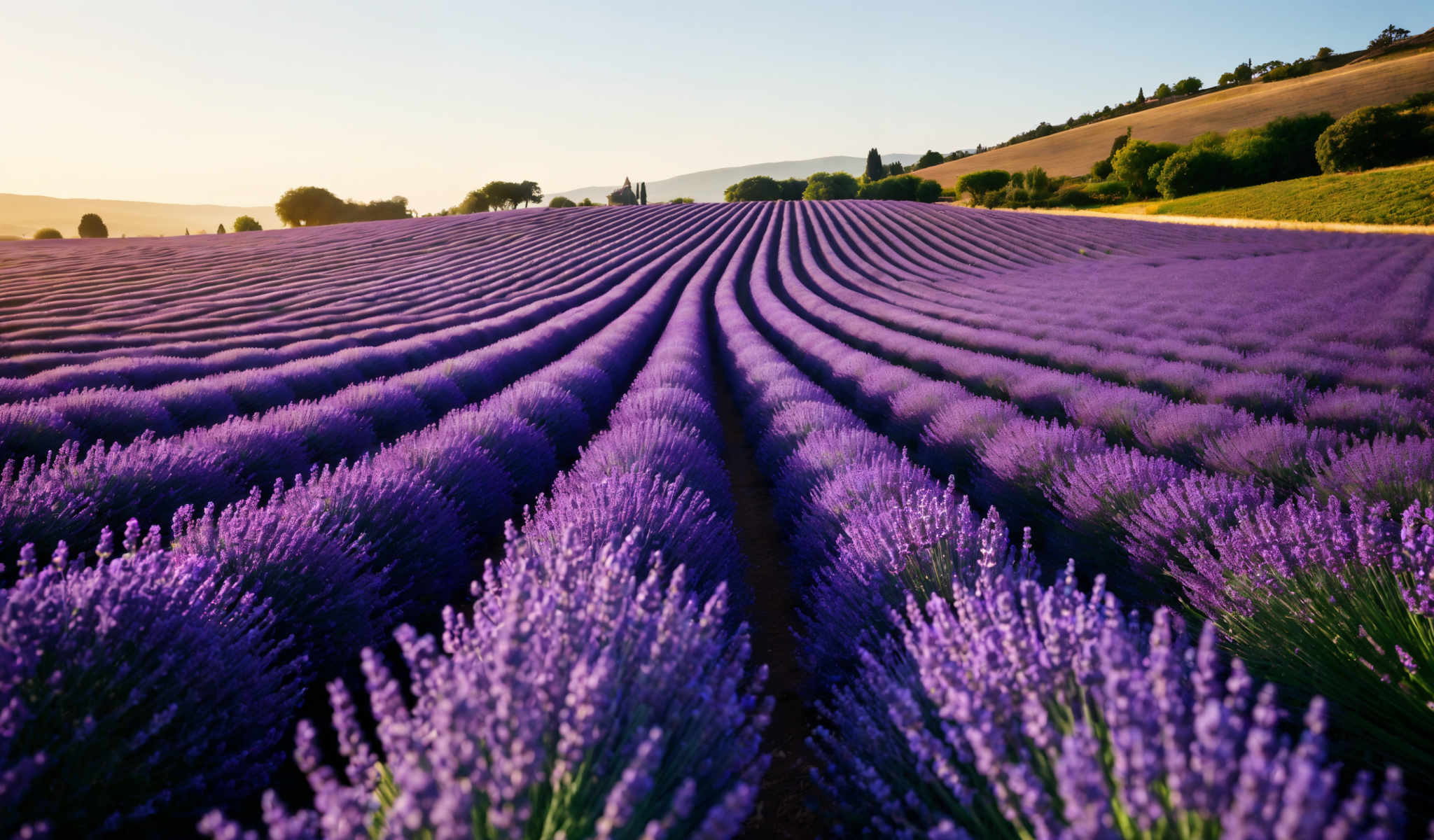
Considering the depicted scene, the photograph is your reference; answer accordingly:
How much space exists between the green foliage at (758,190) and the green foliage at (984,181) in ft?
59.9

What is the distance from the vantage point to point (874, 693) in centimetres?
170

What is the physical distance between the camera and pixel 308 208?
1895 inches

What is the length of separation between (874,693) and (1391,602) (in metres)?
1.49

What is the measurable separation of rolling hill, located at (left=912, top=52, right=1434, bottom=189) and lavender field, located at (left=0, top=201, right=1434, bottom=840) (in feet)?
154

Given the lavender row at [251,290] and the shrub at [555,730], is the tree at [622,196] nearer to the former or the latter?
the lavender row at [251,290]

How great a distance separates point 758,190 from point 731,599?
60698 millimetres

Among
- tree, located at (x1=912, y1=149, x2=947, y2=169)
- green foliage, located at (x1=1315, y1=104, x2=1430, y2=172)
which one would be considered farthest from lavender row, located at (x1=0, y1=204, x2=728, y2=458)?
tree, located at (x1=912, y1=149, x2=947, y2=169)

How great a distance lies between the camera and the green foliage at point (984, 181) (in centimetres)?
4603

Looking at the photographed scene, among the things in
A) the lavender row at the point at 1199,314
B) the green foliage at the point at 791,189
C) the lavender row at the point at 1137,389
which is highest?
the green foliage at the point at 791,189

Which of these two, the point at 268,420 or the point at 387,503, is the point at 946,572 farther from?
the point at 268,420

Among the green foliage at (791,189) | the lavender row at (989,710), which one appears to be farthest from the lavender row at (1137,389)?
the green foliage at (791,189)

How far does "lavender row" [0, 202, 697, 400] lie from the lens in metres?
6.13

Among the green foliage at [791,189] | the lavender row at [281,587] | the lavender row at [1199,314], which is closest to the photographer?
the lavender row at [281,587]

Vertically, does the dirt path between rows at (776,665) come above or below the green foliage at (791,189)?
below
